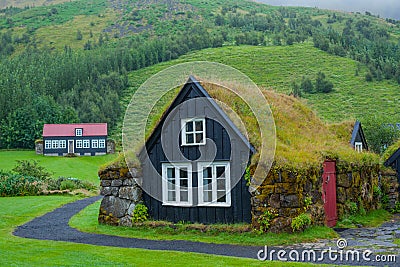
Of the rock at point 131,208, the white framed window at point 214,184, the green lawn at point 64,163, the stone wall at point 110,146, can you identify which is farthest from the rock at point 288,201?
the stone wall at point 110,146

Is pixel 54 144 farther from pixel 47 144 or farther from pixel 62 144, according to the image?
pixel 62 144

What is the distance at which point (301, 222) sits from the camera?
1644 centimetres

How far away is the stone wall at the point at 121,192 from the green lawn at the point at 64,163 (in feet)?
107

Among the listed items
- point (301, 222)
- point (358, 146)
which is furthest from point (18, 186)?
point (301, 222)

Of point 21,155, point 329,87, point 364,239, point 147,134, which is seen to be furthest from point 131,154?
point 329,87

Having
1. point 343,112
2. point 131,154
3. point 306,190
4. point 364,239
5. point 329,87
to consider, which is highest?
point 329,87

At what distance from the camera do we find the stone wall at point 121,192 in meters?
19.7

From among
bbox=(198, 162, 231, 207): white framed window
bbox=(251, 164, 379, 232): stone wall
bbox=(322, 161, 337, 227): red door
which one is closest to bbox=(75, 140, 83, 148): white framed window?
bbox=(198, 162, 231, 207): white framed window

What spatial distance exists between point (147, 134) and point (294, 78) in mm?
87134

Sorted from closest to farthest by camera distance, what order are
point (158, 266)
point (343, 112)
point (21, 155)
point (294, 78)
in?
point (158, 266), point (21, 155), point (343, 112), point (294, 78)

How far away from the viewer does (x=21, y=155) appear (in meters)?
75.4

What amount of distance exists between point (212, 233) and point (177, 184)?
2435 millimetres

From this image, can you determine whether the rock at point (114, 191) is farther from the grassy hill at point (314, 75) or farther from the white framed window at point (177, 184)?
the grassy hill at point (314, 75)

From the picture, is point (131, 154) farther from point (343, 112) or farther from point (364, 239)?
point (343, 112)
